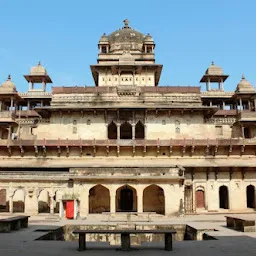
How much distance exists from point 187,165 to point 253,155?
7.89 meters

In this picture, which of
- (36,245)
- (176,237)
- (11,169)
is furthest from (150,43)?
(36,245)

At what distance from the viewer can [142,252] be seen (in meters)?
12.4

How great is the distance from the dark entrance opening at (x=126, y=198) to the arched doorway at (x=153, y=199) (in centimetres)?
→ 147

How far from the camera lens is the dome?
4722 cm

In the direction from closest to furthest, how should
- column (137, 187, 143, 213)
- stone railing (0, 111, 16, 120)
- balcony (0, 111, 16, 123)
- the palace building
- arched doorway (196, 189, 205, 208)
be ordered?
column (137, 187, 143, 213)
the palace building
arched doorway (196, 189, 205, 208)
balcony (0, 111, 16, 123)
stone railing (0, 111, 16, 120)

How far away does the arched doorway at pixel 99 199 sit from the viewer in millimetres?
31953

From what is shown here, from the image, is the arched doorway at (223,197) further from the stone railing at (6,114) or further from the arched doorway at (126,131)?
the stone railing at (6,114)

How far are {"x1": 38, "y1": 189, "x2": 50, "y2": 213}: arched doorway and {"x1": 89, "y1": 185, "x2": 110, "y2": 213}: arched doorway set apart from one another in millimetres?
4008

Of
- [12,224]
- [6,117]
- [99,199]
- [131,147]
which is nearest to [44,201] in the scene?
[99,199]

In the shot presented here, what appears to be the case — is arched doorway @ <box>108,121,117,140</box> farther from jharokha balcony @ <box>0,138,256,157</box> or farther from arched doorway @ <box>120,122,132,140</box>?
jharokha balcony @ <box>0,138,256,157</box>

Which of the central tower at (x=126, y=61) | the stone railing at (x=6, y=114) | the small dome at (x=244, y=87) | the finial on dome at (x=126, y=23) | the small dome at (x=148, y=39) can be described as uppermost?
the finial on dome at (x=126, y=23)

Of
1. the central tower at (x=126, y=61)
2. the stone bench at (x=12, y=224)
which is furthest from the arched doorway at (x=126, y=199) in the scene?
the central tower at (x=126, y=61)

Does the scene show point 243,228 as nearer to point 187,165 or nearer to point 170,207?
point 170,207

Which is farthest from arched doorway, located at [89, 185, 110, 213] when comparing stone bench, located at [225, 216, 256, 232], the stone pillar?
stone bench, located at [225, 216, 256, 232]
